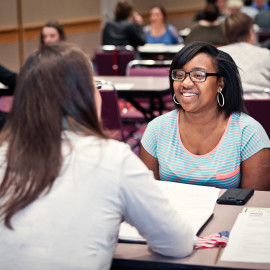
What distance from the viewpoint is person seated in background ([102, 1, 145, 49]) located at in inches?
379

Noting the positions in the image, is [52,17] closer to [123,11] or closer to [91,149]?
[123,11]

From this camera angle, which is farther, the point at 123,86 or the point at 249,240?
the point at 123,86

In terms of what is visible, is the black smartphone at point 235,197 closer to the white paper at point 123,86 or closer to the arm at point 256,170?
the arm at point 256,170

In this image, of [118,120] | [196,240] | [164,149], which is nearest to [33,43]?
[118,120]

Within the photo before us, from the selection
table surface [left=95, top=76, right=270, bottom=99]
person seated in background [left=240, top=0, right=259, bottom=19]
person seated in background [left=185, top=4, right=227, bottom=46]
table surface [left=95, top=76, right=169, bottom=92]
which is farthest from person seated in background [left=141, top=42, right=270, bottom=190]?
person seated in background [left=240, top=0, right=259, bottom=19]

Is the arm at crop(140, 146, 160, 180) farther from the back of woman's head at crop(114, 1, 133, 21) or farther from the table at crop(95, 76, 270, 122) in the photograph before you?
the back of woman's head at crop(114, 1, 133, 21)

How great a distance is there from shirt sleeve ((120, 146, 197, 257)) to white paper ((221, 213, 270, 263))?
16 centimetres

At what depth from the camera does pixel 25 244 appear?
5.38 ft

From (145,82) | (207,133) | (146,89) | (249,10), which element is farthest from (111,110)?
(249,10)

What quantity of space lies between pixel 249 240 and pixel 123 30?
820 cm

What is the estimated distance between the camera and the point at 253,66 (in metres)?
4.68

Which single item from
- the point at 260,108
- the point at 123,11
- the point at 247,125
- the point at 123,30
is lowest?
the point at 123,30

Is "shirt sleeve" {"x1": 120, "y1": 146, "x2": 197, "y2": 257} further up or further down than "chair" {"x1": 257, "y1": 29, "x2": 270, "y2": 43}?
further up

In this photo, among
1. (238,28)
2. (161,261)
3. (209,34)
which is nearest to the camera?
(161,261)
